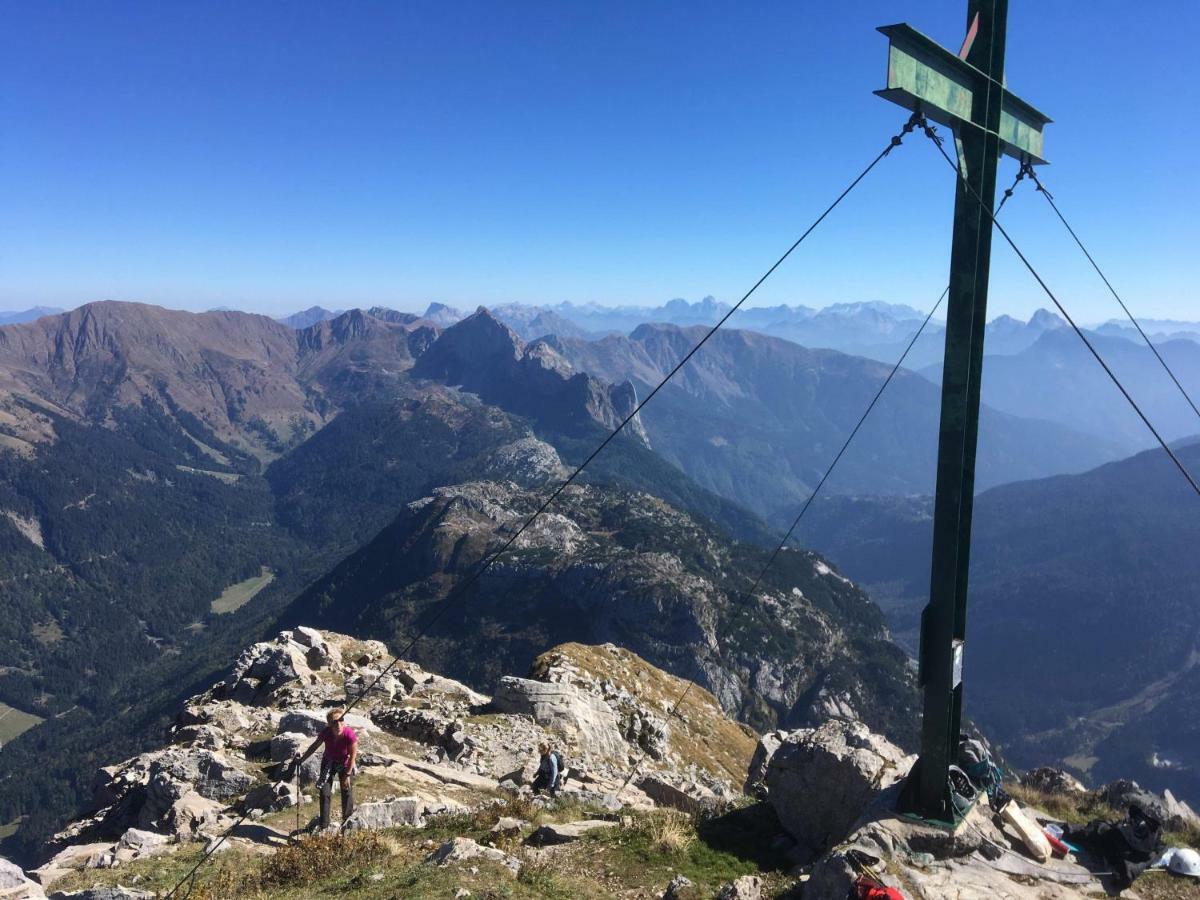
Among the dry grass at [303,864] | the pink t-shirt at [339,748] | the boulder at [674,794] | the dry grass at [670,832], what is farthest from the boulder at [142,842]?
the boulder at [674,794]

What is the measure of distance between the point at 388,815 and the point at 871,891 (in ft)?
40.7

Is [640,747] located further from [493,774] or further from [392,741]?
[392,741]

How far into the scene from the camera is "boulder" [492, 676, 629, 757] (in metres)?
30.5

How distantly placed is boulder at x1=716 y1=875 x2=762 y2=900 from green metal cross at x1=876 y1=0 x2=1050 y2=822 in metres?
3.07

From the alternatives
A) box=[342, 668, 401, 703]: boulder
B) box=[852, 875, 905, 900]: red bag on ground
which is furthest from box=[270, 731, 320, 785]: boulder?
box=[852, 875, 905, 900]: red bag on ground

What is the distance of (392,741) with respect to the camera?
2608cm

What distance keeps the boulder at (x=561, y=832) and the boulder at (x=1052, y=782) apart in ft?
50.1

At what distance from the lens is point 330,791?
1616 centimetres

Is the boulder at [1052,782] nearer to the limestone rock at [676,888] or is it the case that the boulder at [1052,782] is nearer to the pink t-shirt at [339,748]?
the limestone rock at [676,888]

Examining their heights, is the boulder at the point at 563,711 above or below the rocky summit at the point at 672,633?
above

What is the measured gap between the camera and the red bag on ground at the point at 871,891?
29.6 feet

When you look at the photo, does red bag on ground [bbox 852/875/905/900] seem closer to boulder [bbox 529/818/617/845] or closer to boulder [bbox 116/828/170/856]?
boulder [bbox 529/818/617/845]

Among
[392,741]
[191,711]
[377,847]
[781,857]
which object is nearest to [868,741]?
[781,857]

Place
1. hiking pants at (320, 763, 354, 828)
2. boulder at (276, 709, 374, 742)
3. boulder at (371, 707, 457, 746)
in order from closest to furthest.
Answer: hiking pants at (320, 763, 354, 828) → boulder at (276, 709, 374, 742) → boulder at (371, 707, 457, 746)
